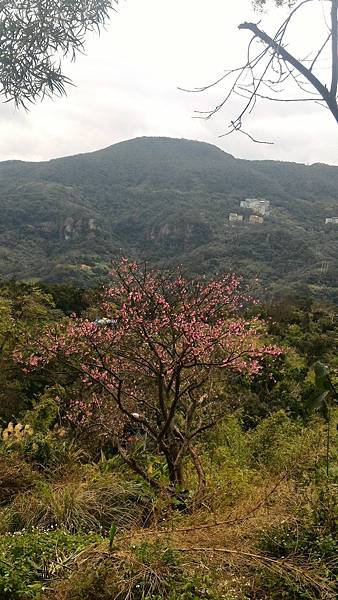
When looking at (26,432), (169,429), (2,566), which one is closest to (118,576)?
(2,566)

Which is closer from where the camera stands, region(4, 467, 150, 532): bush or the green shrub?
region(4, 467, 150, 532): bush

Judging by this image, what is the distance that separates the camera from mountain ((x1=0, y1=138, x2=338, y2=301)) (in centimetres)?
5744

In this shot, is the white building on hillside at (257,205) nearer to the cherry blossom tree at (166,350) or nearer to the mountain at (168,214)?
the mountain at (168,214)

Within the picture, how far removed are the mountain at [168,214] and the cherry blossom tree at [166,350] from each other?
28.6 m

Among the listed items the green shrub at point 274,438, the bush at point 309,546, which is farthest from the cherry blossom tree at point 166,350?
the green shrub at point 274,438

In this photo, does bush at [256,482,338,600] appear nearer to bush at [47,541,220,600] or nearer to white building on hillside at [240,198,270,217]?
bush at [47,541,220,600]

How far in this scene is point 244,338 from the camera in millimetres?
5797

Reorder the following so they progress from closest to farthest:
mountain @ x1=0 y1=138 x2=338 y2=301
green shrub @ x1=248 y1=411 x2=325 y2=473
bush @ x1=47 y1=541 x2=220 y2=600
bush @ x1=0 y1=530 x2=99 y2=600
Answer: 1. bush @ x1=47 y1=541 x2=220 y2=600
2. bush @ x1=0 y1=530 x2=99 y2=600
3. green shrub @ x1=248 y1=411 x2=325 y2=473
4. mountain @ x1=0 y1=138 x2=338 y2=301

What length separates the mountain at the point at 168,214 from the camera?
2261 inches

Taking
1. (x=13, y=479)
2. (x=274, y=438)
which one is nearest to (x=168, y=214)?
(x=274, y=438)

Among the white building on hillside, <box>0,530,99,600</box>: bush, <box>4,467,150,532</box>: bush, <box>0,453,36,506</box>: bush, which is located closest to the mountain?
the white building on hillside

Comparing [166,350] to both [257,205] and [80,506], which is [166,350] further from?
[257,205]

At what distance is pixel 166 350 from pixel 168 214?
8573cm

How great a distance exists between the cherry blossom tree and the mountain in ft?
93.8
